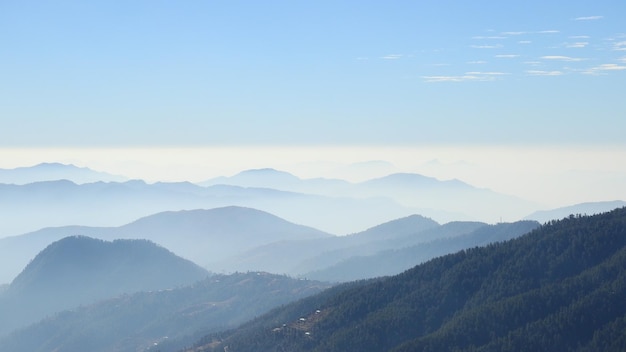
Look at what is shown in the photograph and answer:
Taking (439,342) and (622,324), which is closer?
(622,324)

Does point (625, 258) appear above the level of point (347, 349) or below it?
above

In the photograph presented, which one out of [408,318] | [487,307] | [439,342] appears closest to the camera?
[439,342]

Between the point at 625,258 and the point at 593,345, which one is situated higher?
the point at 625,258

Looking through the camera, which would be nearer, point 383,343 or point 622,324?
point 622,324

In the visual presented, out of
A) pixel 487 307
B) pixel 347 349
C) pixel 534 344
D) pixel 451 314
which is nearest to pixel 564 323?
pixel 534 344

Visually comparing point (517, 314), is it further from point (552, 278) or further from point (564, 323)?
point (552, 278)

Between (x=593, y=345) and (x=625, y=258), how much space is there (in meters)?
39.2

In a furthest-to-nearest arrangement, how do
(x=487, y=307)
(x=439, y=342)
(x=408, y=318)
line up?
(x=408, y=318) < (x=487, y=307) < (x=439, y=342)

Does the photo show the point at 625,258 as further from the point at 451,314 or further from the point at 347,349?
the point at 347,349

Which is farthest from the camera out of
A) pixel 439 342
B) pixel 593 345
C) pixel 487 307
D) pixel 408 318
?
pixel 408 318

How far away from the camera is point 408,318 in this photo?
19812 centimetres

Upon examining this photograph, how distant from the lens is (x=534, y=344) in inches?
6368

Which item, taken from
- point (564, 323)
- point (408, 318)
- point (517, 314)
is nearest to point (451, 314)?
point (408, 318)

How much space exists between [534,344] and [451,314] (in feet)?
127
